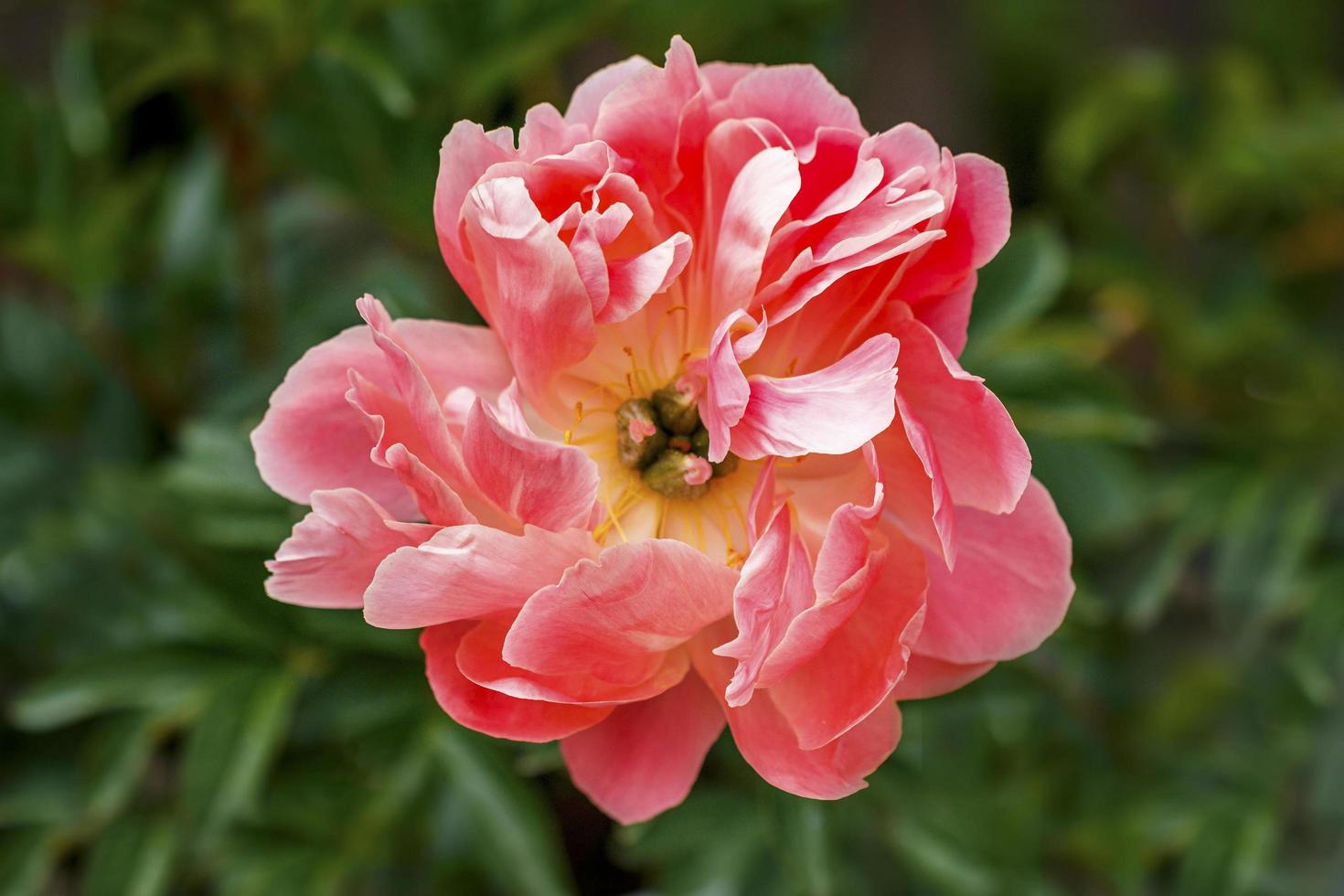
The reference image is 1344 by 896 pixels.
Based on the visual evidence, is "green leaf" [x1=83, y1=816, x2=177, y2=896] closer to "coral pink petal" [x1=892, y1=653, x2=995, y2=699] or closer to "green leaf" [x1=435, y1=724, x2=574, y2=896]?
"green leaf" [x1=435, y1=724, x2=574, y2=896]

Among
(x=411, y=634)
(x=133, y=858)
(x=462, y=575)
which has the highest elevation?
(x=462, y=575)

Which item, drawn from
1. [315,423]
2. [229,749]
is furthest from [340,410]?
[229,749]

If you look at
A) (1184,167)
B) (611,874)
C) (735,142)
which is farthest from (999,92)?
(735,142)

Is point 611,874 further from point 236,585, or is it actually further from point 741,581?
point 741,581

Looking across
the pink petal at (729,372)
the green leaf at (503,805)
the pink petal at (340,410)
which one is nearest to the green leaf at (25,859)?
the green leaf at (503,805)

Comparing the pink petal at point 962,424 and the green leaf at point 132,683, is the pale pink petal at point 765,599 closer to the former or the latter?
the pink petal at point 962,424

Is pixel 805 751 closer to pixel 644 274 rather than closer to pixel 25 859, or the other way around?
pixel 644 274

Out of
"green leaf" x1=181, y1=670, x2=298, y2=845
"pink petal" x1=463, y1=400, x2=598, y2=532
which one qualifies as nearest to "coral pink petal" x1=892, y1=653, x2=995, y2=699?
"pink petal" x1=463, y1=400, x2=598, y2=532

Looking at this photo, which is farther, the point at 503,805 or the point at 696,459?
the point at 503,805
